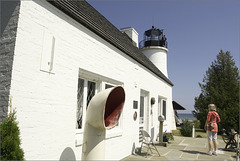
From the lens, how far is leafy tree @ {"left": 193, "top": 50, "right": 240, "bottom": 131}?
18.8m

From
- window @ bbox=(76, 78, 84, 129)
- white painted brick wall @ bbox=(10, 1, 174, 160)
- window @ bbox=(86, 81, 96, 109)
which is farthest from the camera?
window @ bbox=(86, 81, 96, 109)

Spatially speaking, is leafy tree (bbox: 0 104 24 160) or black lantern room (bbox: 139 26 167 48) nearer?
leafy tree (bbox: 0 104 24 160)

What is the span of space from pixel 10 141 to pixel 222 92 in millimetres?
21581

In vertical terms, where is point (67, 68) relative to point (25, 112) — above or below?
above

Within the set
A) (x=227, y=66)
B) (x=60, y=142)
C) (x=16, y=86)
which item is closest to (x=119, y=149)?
(x=60, y=142)

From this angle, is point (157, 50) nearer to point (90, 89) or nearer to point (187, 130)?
point (187, 130)

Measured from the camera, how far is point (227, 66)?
70.4 feet

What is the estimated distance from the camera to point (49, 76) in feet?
12.4

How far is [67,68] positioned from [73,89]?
529mm

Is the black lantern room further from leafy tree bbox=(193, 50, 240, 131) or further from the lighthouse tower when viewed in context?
leafy tree bbox=(193, 50, 240, 131)

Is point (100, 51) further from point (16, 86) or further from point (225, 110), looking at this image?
point (225, 110)

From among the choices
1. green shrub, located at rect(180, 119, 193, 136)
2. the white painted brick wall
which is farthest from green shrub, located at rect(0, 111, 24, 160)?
green shrub, located at rect(180, 119, 193, 136)

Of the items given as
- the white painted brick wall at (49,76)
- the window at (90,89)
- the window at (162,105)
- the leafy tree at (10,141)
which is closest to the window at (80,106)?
the window at (90,89)

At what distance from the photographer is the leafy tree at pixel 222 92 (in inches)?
738
